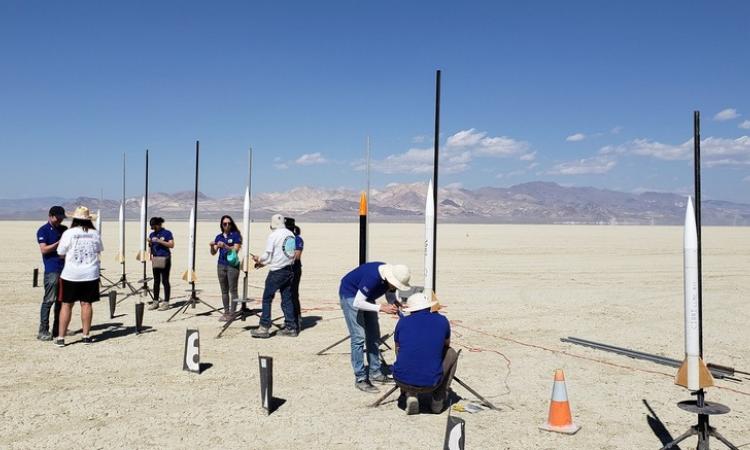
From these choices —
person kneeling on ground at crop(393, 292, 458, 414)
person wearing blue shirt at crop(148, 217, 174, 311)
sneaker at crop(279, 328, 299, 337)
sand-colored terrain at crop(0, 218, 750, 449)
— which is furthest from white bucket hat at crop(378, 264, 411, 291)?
person wearing blue shirt at crop(148, 217, 174, 311)

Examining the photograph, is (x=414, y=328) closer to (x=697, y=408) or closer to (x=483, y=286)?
(x=697, y=408)

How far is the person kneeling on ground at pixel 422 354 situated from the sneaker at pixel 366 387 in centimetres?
89

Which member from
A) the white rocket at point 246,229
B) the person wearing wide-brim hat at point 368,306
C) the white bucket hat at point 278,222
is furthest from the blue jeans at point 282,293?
the person wearing wide-brim hat at point 368,306

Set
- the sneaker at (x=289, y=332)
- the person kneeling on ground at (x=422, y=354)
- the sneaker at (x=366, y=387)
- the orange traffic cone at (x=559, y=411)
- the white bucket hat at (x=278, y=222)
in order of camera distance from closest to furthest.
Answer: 1. the orange traffic cone at (x=559, y=411)
2. the person kneeling on ground at (x=422, y=354)
3. the sneaker at (x=366, y=387)
4. the white bucket hat at (x=278, y=222)
5. the sneaker at (x=289, y=332)

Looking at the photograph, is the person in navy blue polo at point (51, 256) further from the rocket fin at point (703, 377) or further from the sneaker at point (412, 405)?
the rocket fin at point (703, 377)

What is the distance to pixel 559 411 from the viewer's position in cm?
602

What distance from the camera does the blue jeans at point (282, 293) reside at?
943 centimetres

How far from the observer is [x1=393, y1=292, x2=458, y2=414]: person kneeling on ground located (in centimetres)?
613

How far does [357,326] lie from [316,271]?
14.3 meters

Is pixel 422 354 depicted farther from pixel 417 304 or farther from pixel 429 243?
pixel 429 243

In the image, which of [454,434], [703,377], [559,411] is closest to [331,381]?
[559,411]

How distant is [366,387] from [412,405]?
106 cm

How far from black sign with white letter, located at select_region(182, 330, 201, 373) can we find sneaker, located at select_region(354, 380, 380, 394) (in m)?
2.10

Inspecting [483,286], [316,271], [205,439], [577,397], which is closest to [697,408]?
[577,397]
